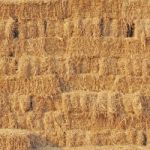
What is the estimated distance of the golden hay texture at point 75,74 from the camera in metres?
11.9

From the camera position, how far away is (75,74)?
12.7 m

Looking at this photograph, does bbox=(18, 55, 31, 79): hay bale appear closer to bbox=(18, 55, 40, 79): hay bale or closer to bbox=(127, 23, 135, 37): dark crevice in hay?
bbox=(18, 55, 40, 79): hay bale

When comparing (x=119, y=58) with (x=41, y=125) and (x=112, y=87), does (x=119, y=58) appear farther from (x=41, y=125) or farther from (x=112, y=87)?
(x=41, y=125)

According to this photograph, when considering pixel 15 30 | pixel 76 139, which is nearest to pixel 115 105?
pixel 76 139

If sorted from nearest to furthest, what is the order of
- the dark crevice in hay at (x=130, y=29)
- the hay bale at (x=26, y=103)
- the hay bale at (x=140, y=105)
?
1. the hay bale at (x=140, y=105)
2. the hay bale at (x=26, y=103)
3. the dark crevice in hay at (x=130, y=29)

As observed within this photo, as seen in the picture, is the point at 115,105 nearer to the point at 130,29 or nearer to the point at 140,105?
the point at 140,105

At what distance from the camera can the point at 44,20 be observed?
13.2 m

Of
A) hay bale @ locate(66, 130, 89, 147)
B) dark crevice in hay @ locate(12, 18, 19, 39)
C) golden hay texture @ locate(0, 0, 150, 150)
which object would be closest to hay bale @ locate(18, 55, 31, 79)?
golden hay texture @ locate(0, 0, 150, 150)

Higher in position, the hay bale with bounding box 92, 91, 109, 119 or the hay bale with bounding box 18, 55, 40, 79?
the hay bale with bounding box 18, 55, 40, 79

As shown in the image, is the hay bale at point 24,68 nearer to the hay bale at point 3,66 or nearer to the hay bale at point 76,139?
the hay bale at point 3,66

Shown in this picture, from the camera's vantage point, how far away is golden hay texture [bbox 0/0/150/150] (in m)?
11.9

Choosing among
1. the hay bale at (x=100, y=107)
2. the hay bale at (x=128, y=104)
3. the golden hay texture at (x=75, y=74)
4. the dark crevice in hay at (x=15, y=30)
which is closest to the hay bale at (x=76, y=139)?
the golden hay texture at (x=75, y=74)

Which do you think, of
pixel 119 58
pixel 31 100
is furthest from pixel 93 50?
pixel 31 100

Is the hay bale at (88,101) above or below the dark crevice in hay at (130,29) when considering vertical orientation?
below
